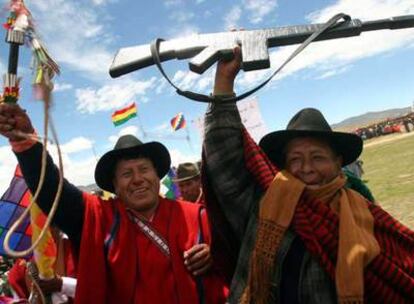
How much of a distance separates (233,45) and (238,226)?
3.21ft

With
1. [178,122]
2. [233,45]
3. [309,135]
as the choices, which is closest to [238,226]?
[309,135]

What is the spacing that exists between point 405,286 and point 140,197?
5.35 feet

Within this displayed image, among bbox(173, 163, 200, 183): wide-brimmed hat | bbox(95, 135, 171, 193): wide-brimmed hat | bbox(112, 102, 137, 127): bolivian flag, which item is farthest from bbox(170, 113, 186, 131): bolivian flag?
bbox(95, 135, 171, 193): wide-brimmed hat

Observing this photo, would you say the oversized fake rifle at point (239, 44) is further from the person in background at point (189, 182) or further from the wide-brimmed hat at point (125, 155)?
the person in background at point (189, 182)

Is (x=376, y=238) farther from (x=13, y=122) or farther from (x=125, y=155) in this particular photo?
(x=13, y=122)

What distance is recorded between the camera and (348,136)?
2.54 m

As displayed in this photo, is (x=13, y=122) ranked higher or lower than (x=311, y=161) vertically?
higher

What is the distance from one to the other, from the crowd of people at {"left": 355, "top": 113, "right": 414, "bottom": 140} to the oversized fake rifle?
4359 cm

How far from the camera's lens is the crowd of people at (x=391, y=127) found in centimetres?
4426

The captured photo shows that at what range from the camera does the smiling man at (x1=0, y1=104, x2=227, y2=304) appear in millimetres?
2543

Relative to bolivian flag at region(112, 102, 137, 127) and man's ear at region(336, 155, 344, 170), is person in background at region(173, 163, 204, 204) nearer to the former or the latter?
man's ear at region(336, 155, 344, 170)

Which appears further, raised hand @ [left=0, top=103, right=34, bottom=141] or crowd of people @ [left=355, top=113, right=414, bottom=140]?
crowd of people @ [left=355, top=113, right=414, bottom=140]

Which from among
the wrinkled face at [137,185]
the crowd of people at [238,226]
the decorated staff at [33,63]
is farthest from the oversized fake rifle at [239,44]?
the wrinkled face at [137,185]

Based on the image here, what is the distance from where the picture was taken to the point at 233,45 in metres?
2.08
